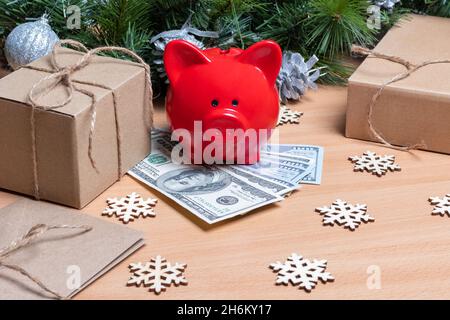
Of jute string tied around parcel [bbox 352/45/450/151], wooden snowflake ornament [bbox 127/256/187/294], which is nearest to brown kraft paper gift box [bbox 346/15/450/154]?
jute string tied around parcel [bbox 352/45/450/151]

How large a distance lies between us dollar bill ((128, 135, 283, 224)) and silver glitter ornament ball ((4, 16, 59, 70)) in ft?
0.72

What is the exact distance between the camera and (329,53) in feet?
3.74

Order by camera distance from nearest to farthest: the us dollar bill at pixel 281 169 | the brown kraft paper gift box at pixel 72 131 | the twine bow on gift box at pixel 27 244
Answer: the twine bow on gift box at pixel 27 244 < the brown kraft paper gift box at pixel 72 131 < the us dollar bill at pixel 281 169

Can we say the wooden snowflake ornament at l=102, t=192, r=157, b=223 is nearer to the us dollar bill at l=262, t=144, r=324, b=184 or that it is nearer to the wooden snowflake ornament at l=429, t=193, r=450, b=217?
the us dollar bill at l=262, t=144, r=324, b=184

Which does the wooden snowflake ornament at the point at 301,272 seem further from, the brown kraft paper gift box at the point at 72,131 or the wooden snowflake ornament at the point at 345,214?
the brown kraft paper gift box at the point at 72,131

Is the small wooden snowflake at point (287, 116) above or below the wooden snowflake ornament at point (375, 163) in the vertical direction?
above

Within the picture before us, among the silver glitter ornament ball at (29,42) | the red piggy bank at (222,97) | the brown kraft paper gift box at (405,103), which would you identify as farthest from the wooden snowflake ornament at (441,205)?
the silver glitter ornament ball at (29,42)

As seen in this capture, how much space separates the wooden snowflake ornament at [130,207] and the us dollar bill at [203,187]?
3cm

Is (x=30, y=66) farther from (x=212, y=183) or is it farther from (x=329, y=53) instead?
(x=329, y=53)

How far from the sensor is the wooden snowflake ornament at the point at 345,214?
0.84 metres

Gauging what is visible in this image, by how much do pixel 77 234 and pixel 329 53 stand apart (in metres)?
0.53

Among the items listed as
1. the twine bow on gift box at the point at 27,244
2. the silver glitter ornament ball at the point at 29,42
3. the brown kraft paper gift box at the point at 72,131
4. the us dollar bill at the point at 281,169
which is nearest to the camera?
the twine bow on gift box at the point at 27,244

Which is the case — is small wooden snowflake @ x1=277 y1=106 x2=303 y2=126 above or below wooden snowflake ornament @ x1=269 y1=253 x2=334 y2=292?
above

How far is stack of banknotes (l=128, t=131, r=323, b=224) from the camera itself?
86 centimetres
